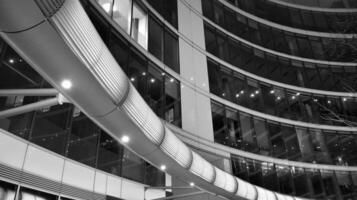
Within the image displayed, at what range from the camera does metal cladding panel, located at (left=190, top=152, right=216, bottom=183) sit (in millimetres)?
8745

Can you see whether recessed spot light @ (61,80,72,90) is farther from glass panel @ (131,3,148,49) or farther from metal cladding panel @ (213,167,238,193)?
glass panel @ (131,3,148,49)

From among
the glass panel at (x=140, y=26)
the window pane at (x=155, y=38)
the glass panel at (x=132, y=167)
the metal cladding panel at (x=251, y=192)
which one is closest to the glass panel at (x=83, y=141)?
the glass panel at (x=132, y=167)

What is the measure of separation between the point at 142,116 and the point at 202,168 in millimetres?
4207

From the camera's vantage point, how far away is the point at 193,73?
1952 centimetres

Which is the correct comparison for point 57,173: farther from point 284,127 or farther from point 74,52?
point 284,127

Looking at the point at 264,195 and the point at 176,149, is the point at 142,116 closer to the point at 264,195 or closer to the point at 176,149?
the point at 176,149

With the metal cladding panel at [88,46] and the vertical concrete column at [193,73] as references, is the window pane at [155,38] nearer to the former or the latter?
the vertical concrete column at [193,73]

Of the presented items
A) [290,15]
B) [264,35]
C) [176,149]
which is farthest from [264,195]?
[290,15]

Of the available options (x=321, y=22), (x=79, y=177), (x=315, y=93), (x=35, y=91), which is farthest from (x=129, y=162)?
(x=321, y=22)

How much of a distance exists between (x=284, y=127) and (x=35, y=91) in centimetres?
2366

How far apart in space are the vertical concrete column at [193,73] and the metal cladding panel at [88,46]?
12.2 metres

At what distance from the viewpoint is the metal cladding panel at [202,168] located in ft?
28.7

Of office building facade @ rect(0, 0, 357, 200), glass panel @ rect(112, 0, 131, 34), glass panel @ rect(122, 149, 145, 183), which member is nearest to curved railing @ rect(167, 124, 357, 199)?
office building facade @ rect(0, 0, 357, 200)

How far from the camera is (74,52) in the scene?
373 centimetres
